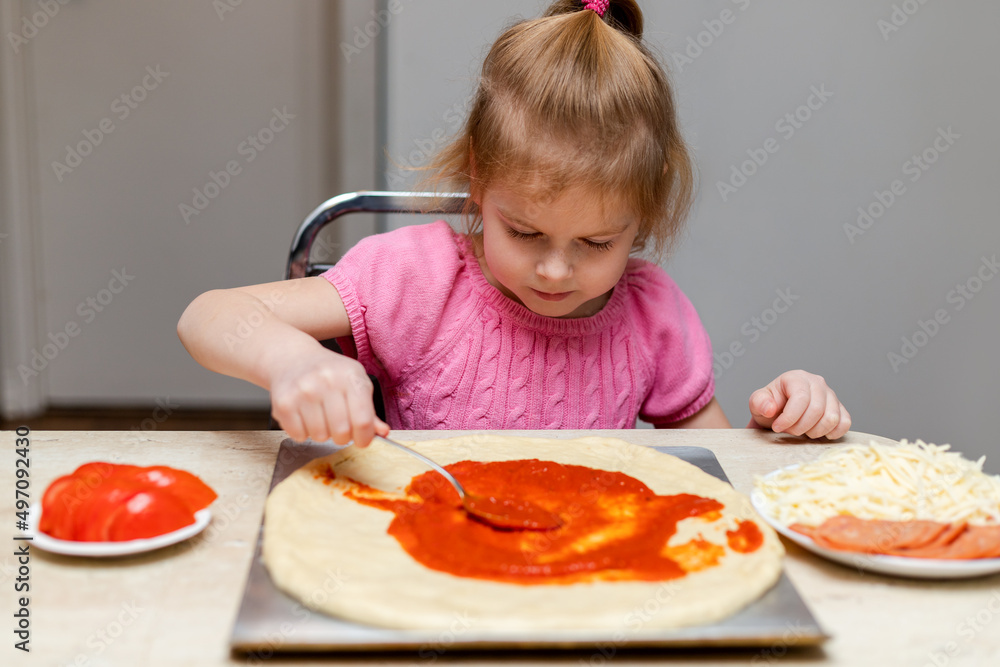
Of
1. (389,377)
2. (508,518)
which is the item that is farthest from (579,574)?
(389,377)

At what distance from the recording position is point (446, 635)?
22.1 inches

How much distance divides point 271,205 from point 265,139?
0.76 feet

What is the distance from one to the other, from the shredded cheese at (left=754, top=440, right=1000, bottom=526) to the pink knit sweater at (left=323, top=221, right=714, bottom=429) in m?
0.46

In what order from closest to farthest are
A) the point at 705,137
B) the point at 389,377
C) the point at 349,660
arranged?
the point at 349,660
the point at 389,377
the point at 705,137

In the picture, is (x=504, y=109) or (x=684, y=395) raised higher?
(x=504, y=109)

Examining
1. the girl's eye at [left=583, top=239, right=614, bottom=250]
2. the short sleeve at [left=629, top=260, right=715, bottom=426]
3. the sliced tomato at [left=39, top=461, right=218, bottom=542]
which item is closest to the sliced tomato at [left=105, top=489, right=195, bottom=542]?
the sliced tomato at [left=39, top=461, right=218, bottom=542]

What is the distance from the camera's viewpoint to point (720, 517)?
76cm

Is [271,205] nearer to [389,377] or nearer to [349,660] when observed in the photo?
[389,377]

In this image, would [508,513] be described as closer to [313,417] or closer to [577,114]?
[313,417]

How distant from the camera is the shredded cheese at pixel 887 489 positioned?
73cm

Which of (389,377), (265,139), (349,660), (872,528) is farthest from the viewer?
(265,139)

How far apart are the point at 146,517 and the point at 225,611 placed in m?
0.13

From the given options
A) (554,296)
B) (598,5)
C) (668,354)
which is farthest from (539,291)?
(598,5)

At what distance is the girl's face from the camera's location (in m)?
1.02
